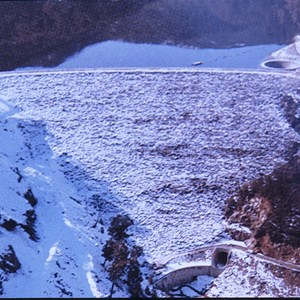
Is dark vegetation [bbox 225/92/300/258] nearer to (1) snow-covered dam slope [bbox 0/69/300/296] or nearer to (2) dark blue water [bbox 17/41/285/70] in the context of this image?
Result: (1) snow-covered dam slope [bbox 0/69/300/296]

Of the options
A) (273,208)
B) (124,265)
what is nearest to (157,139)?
(273,208)

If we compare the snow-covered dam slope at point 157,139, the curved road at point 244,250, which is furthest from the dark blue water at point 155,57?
the curved road at point 244,250

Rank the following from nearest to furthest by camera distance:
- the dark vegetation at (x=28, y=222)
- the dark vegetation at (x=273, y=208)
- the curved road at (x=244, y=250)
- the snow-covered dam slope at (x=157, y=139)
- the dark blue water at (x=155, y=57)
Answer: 1. the dark vegetation at (x=28, y=222)
2. the curved road at (x=244, y=250)
3. the dark vegetation at (x=273, y=208)
4. the snow-covered dam slope at (x=157, y=139)
5. the dark blue water at (x=155, y=57)

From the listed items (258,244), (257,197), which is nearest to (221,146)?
(257,197)

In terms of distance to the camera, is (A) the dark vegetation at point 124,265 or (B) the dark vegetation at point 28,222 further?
(B) the dark vegetation at point 28,222

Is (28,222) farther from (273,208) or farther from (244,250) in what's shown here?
(273,208)

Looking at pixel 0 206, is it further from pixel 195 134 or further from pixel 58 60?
pixel 58 60

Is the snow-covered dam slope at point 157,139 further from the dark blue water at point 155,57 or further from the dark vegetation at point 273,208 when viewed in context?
the dark blue water at point 155,57
